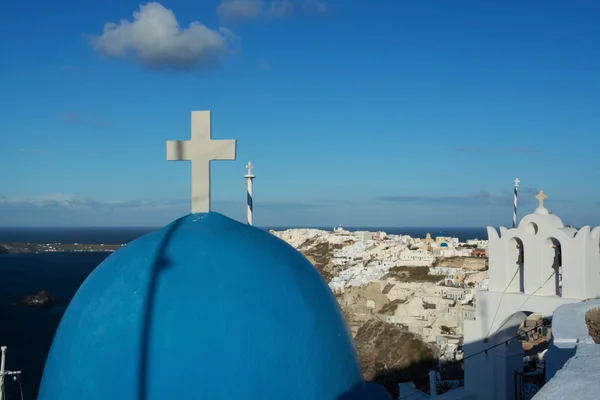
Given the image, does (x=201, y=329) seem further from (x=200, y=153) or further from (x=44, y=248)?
(x=44, y=248)

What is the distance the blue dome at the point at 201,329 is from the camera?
3.09 m

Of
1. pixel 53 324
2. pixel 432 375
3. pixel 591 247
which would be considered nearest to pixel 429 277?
pixel 53 324

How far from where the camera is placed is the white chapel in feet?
20.0

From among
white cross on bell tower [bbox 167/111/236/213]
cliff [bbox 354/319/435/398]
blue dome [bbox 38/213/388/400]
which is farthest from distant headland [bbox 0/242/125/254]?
blue dome [bbox 38/213/388/400]

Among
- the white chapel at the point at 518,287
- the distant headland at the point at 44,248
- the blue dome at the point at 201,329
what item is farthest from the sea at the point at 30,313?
the distant headland at the point at 44,248

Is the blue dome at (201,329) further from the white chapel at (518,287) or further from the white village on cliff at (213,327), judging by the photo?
the white chapel at (518,287)

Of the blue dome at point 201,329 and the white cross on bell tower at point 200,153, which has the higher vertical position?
the white cross on bell tower at point 200,153

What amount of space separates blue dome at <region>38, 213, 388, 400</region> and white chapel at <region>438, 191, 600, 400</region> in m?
3.52

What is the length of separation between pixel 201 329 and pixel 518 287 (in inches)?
197

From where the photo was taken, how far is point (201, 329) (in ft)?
10.4

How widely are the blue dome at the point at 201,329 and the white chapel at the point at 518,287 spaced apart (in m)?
3.52

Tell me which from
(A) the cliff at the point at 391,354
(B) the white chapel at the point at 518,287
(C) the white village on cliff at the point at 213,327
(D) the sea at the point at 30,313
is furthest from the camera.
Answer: (A) the cliff at the point at 391,354

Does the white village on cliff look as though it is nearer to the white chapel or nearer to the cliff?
the white chapel

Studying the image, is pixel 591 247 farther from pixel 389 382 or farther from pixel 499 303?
pixel 389 382
